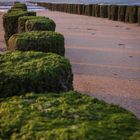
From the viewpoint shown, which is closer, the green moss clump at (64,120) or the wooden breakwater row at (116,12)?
the green moss clump at (64,120)

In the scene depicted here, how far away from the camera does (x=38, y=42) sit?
6.52 meters

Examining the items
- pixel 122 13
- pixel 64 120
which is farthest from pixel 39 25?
pixel 122 13

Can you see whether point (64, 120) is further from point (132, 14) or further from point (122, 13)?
point (122, 13)

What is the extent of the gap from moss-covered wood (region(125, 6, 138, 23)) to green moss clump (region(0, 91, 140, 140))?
68.7ft

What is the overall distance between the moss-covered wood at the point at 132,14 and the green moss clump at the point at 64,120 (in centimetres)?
2095

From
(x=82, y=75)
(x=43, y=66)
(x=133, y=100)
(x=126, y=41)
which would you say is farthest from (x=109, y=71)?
(x=126, y=41)

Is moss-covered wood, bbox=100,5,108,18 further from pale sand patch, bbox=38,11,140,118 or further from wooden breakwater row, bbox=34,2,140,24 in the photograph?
pale sand patch, bbox=38,11,140,118

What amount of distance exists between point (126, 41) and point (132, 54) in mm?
2785

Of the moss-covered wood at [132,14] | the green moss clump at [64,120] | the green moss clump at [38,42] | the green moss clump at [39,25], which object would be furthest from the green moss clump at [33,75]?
the moss-covered wood at [132,14]

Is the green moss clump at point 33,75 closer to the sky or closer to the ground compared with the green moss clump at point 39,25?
closer to the sky

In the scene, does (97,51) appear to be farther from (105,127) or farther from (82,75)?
(105,127)

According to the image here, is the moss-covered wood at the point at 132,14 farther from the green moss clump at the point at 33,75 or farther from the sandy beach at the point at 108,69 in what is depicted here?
the green moss clump at the point at 33,75

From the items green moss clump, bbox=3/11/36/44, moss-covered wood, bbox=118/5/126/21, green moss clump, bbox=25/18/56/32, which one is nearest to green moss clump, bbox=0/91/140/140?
green moss clump, bbox=25/18/56/32

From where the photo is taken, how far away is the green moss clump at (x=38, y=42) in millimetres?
6480
